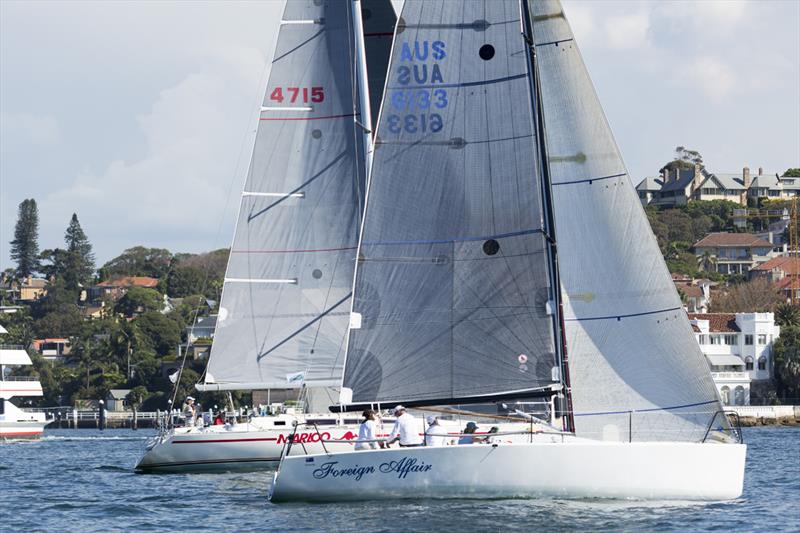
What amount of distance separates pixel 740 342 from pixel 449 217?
88816mm

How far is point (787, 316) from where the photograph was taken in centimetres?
11650

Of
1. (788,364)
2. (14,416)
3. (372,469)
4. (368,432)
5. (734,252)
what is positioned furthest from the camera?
(734,252)

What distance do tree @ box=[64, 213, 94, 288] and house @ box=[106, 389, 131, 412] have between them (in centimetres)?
6639

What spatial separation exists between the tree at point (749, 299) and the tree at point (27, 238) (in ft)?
315

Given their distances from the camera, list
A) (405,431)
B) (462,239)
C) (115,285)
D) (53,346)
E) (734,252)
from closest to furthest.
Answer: (405,431) < (462,239) < (53,346) < (734,252) < (115,285)

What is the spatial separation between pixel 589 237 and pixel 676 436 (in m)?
3.81

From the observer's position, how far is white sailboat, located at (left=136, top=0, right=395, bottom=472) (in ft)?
125

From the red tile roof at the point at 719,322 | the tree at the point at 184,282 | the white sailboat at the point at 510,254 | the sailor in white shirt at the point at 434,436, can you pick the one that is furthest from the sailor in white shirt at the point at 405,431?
the tree at the point at 184,282

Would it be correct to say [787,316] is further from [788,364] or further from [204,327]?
[204,327]

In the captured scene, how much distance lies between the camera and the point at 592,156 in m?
25.4

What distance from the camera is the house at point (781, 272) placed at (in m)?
144

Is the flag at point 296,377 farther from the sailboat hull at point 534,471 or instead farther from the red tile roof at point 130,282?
the red tile roof at point 130,282

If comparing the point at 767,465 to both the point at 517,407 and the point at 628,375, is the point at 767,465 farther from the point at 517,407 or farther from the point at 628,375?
the point at 628,375

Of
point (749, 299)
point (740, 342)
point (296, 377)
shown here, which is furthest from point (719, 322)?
point (296, 377)
